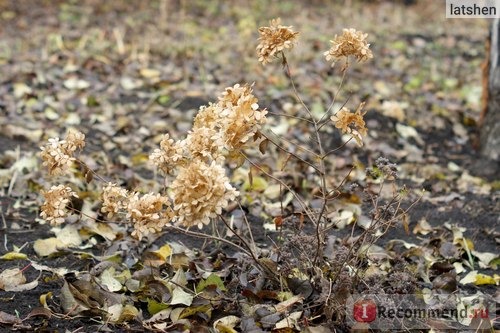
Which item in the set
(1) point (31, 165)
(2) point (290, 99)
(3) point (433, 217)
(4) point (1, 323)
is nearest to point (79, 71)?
(2) point (290, 99)

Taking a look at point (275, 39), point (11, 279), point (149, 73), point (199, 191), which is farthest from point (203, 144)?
point (149, 73)

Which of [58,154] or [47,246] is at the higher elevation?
[58,154]

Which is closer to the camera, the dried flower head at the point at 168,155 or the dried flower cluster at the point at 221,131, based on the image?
the dried flower cluster at the point at 221,131

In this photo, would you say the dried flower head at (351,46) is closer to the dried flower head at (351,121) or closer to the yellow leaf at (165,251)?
the dried flower head at (351,121)

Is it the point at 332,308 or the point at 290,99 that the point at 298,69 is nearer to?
the point at 290,99

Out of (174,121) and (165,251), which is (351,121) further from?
(174,121)

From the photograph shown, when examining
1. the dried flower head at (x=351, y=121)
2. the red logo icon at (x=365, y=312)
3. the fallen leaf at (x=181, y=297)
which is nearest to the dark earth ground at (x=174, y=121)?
the fallen leaf at (x=181, y=297)
